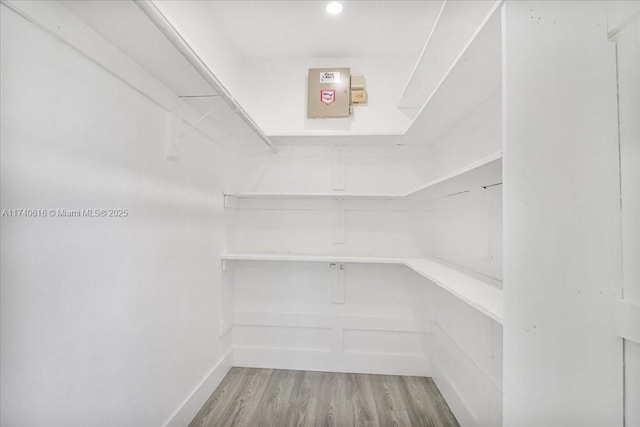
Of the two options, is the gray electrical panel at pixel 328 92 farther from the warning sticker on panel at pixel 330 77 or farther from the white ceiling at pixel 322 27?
the white ceiling at pixel 322 27

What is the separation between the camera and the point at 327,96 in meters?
2.43

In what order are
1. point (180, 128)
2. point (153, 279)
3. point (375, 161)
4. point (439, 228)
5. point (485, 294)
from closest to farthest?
point (485, 294), point (153, 279), point (180, 128), point (439, 228), point (375, 161)

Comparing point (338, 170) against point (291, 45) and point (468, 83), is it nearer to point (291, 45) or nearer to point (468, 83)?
point (291, 45)

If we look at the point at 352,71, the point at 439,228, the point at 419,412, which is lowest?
the point at 419,412

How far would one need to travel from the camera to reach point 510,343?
890 mm

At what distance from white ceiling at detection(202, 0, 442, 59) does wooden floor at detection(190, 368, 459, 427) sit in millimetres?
2697

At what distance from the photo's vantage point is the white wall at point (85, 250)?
0.82m

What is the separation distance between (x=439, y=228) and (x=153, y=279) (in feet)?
6.52

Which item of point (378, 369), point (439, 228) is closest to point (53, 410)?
point (378, 369)

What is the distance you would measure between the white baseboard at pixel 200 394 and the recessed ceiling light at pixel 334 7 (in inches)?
104

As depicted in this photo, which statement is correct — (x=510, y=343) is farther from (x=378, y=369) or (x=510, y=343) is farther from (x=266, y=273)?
(x=266, y=273)

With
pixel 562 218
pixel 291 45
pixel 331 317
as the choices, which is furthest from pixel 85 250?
pixel 291 45

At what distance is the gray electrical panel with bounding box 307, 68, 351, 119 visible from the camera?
7.89ft

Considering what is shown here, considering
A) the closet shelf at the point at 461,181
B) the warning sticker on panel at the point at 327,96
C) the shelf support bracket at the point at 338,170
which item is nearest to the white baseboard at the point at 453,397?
the closet shelf at the point at 461,181
